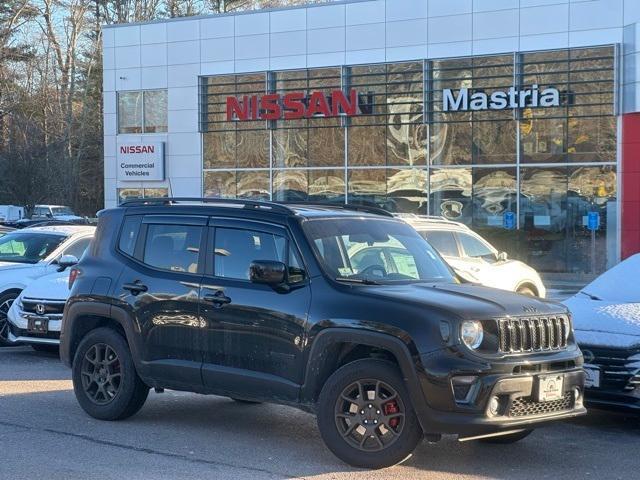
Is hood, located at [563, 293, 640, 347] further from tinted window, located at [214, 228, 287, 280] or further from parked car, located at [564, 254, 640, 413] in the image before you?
tinted window, located at [214, 228, 287, 280]

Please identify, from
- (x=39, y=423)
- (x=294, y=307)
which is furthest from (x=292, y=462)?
(x=39, y=423)

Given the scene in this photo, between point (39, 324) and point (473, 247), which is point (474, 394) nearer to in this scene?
point (39, 324)

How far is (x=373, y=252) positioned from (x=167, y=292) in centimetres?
176

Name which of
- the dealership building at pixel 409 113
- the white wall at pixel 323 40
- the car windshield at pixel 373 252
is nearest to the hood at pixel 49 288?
the car windshield at pixel 373 252

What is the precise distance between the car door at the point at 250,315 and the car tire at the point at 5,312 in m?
6.26

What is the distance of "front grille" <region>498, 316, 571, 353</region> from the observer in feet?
22.3

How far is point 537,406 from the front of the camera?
6.89m

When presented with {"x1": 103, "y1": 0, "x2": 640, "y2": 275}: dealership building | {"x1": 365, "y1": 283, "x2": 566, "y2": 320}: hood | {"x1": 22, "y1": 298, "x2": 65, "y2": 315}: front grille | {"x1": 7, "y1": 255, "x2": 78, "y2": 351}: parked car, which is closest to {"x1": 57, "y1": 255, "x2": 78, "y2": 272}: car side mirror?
{"x1": 7, "y1": 255, "x2": 78, "y2": 351}: parked car

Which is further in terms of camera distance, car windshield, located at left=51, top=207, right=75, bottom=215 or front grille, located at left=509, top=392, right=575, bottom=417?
car windshield, located at left=51, top=207, right=75, bottom=215

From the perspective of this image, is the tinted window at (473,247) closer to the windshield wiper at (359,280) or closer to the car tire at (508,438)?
the car tire at (508,438)

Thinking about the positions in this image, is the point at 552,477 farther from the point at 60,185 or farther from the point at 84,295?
the point at 60,185

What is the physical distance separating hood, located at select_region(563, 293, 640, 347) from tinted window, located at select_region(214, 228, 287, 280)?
2.83 meters

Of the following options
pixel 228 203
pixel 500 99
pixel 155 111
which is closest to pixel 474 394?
pixel 228 203

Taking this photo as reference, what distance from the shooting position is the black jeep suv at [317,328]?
263 inches
